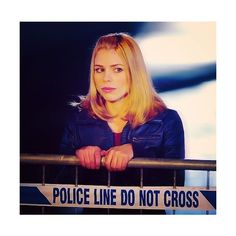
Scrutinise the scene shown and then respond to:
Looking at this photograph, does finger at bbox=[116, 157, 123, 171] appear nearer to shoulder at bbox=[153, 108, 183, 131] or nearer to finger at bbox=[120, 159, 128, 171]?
finger at bbox=[120, 159, 128, 171]

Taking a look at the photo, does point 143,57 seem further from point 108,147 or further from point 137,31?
point 108,147

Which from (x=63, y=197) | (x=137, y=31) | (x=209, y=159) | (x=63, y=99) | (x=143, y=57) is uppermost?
(x=137, y=31)

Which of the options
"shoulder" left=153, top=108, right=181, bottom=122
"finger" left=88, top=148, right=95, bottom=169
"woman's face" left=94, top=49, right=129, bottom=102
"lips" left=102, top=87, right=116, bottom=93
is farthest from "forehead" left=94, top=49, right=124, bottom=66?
"finger" left=88, top=148, right=95, bottom=169

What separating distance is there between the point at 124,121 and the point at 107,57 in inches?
15.7

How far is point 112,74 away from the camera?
2424 millimetres

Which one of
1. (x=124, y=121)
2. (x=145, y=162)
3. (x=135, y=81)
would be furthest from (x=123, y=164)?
(x=135, y=81)

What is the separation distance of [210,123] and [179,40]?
535 millimetres

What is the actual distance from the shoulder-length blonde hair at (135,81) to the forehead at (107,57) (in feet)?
0.06

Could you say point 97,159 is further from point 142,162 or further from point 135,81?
point 135,81

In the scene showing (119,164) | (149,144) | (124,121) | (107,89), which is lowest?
(119,164)

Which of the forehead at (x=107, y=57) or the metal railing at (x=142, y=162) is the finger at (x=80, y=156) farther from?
the forehead at (x=107, y=57)

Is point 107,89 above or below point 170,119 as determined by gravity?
above
